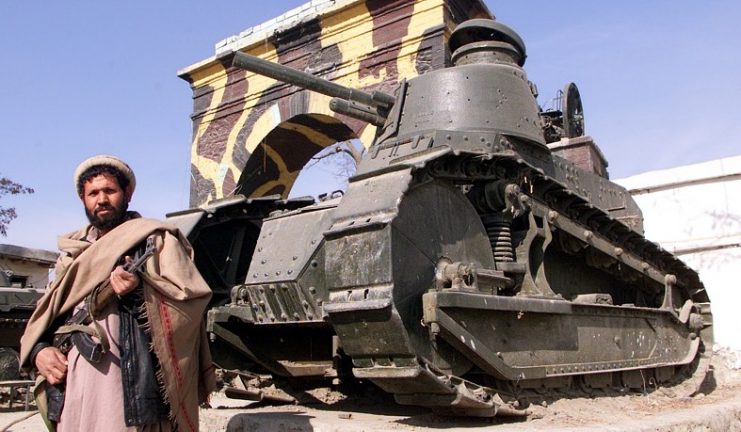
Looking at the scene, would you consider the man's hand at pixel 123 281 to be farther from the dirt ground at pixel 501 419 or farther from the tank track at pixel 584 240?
the tank track at pixel 584 240

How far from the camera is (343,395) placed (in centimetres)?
665

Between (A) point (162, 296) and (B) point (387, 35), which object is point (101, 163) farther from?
(B) point (387, 35)

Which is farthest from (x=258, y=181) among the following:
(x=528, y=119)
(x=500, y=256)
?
(x=500, y=256)

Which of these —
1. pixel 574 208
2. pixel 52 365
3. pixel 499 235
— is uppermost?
pixel 574 208

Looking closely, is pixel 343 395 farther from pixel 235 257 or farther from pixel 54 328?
pixel 54 328

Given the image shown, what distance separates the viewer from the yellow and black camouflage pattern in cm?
1188

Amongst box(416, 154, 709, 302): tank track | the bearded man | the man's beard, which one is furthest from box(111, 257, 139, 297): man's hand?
box(416, 154, 709, 302): tank track

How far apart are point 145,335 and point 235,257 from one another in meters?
4.70

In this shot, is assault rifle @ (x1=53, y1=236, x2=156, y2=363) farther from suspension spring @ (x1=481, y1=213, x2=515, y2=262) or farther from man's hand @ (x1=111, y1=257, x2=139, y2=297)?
suspension spring @ (x1=481, y1=213, x2=515, y2=262)

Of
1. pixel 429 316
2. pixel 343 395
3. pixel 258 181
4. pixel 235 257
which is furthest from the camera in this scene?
pixel 258 181

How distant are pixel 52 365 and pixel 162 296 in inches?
21.8

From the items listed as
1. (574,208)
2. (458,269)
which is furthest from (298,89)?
(458,269)

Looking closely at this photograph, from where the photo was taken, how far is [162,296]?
300 centimetres

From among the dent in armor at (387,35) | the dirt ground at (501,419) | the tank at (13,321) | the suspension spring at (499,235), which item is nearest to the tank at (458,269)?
the suspension spring at (499,235)
